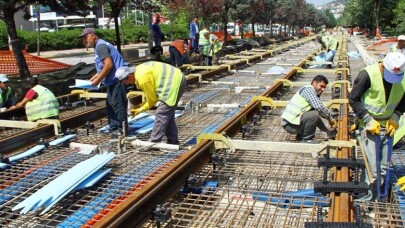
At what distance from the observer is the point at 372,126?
433cm

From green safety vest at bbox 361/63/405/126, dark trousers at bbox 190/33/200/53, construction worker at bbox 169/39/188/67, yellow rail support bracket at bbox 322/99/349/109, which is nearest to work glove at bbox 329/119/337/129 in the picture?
yellow rail support bracket at bbox 322/99/349/109

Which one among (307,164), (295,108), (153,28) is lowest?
(307,164)

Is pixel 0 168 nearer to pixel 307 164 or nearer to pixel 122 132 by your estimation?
pixel 122 132

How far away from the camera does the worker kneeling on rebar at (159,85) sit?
5.54 metres

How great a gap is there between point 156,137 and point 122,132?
741mm

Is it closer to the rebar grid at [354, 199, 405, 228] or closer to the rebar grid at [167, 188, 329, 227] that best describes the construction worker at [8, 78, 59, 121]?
the rebar grid at [167, 188, 329, 227]

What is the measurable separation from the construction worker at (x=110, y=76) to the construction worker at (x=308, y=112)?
2.20 metres

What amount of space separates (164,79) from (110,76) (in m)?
1.06

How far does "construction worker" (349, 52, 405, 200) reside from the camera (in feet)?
14.1

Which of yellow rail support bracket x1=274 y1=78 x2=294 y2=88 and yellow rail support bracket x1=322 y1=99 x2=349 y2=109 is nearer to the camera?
yellow rail support bracket x1=322 y1=99 x2=349 y2=109

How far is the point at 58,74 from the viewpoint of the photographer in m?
14.8

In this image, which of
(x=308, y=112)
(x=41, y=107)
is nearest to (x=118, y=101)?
(x=41, y=107)

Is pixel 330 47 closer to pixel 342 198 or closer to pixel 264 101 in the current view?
pixel 264 101

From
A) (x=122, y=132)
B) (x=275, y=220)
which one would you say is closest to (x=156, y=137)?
(x=122, y=132)
